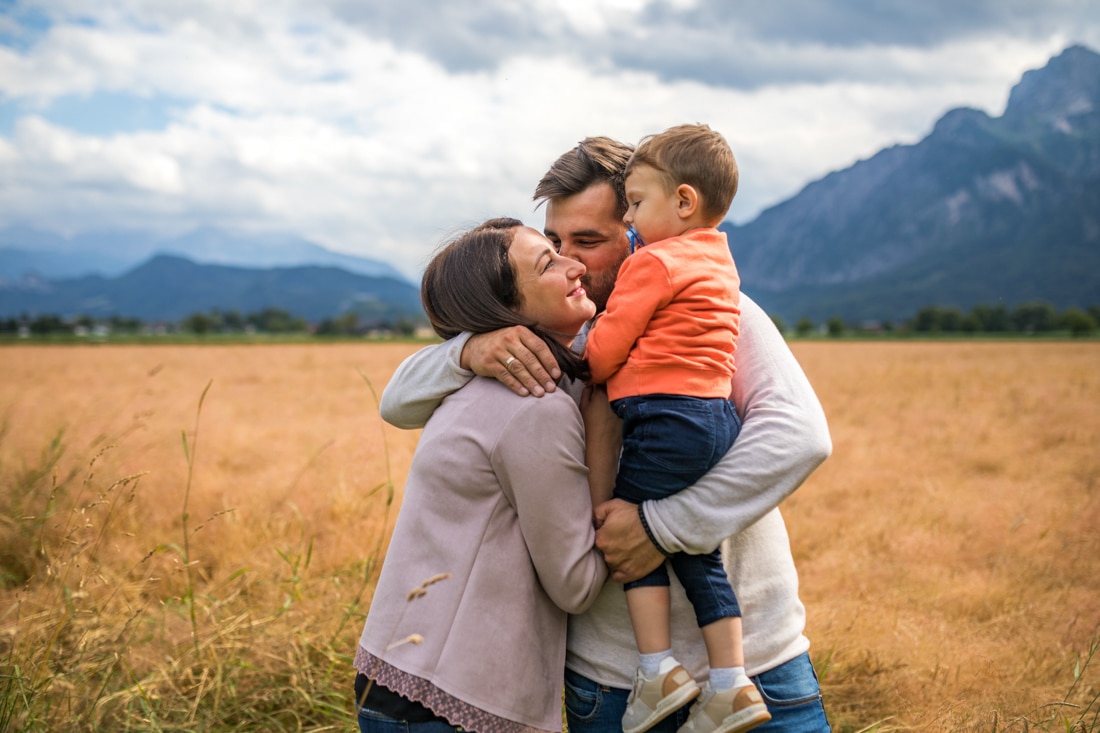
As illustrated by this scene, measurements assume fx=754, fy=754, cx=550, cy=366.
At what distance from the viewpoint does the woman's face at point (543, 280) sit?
2107 millimetres

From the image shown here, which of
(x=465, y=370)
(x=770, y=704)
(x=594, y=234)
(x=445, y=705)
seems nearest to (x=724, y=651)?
(x=770, y=704)

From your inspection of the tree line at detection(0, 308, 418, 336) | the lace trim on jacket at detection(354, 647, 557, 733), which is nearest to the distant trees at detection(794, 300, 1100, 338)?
the tree line at detection(0, 308, 418, 336)

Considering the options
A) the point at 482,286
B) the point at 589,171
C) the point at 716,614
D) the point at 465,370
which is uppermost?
the point at 589,171

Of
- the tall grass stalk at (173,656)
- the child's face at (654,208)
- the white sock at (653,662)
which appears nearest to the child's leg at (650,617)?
the white sock at (653,662)

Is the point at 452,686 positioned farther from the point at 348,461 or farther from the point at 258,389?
the point at 258,389

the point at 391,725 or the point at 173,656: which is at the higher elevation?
the point at 391,725

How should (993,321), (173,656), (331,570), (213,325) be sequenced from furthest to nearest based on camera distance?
(213,325), (993,321), (331,570), (173,656)

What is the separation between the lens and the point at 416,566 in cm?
195

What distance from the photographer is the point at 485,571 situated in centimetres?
189

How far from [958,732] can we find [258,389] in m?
19.5

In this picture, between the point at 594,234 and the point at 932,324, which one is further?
the point at 932,324

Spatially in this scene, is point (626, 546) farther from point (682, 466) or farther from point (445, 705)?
point (445, 705)

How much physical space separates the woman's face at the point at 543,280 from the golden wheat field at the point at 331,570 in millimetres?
1379

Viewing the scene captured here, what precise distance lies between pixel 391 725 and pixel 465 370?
0.93 m
